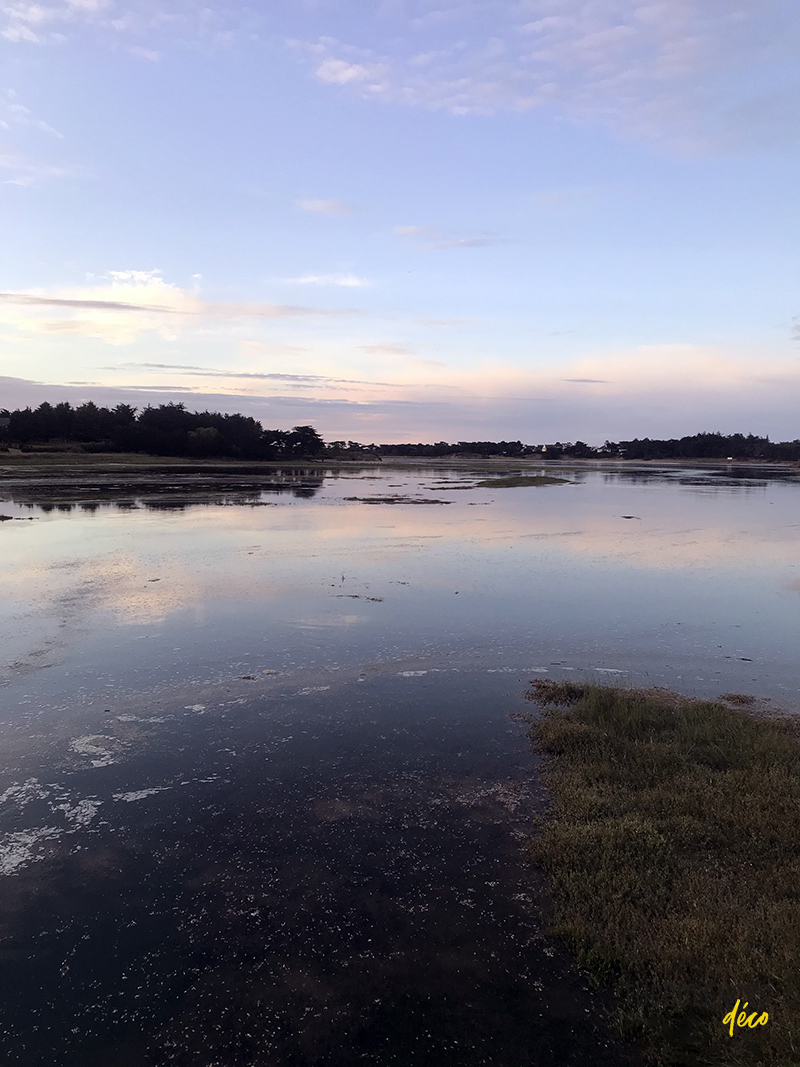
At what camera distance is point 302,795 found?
24.2 feet

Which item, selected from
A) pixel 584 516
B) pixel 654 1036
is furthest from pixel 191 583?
pixel 584 516

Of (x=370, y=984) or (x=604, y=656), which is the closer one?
(x=370, y=984)

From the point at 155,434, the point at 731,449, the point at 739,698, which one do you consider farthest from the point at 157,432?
the point at 731,449

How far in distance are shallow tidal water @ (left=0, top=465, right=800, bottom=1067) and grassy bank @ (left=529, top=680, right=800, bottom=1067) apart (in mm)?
355

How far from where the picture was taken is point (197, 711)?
384 inches

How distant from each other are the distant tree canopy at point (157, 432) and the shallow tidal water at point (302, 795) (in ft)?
302

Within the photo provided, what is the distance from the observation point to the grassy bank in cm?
447

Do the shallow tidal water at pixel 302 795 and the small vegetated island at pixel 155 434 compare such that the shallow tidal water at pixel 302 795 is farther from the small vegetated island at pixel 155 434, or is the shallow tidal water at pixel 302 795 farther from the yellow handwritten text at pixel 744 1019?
the small vegetated island at pixel 155 434

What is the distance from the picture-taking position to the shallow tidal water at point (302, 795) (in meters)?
4.58

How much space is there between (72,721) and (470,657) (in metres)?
7.03

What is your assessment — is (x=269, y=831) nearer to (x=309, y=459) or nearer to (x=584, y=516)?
(x=584, y=516)

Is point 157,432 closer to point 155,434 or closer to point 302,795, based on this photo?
point 155,434

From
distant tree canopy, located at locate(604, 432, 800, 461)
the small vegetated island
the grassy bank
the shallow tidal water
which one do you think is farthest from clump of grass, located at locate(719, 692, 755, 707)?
distant tree canopy, located at locate(604, 432, 800, 461)

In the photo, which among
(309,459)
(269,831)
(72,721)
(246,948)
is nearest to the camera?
(246,948)
